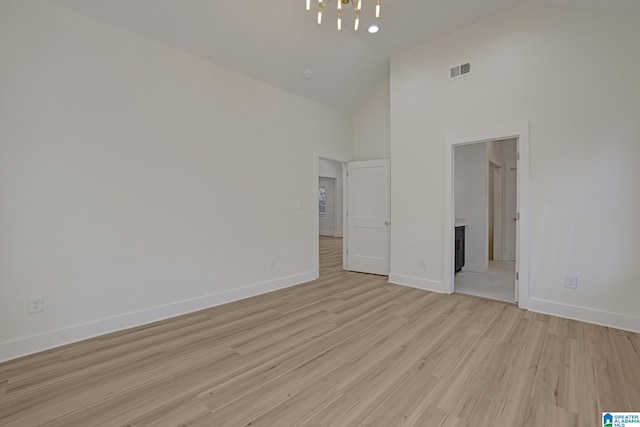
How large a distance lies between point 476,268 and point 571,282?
2379 millimetres

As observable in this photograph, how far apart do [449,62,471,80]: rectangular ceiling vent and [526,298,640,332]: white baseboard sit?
2979mm

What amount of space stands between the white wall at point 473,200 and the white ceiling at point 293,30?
2.33 metres

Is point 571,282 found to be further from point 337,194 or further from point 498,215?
point 337,194

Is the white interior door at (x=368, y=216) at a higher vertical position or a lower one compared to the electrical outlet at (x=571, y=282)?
higher

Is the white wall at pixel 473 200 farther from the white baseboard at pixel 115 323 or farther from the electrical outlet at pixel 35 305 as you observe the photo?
the electrical outlet at pixel 35 305

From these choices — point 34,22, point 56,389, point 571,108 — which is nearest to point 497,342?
point 571,108

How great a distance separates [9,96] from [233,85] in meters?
2.12

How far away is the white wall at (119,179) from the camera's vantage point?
2.32 m

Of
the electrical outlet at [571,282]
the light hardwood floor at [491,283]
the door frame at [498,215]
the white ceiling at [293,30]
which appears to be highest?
the white ceiling at [293,30]

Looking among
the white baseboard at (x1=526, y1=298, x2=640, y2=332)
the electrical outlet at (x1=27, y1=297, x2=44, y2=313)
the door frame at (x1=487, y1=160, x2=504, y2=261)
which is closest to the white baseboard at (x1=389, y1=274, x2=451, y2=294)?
the white baseboard at (x1=526, y1=298, x2=640, y2=332)

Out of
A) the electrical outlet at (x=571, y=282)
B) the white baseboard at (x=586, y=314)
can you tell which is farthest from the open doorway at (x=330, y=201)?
the electrical outlet at (x=571, y=282)

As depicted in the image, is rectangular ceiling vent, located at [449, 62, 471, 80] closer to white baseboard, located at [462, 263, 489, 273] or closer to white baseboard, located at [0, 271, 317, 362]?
white baseboard, located at [462, 263, 489, 273]

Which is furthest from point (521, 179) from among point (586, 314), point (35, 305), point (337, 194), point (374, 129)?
point (337, 194)

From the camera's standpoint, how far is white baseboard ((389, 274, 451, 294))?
13.0ft
